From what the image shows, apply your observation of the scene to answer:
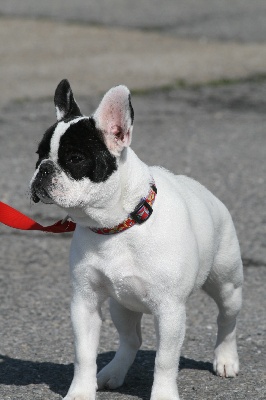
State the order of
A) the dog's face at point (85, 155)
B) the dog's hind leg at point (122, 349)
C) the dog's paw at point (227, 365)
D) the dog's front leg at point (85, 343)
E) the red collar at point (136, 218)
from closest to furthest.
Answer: the dog's face at point (85, 155), the red collar at point (136, 218), the dog's front leg at point (85, 343), the dog's hind leg at point (122, 349), the dog's paw at point (227, 365)

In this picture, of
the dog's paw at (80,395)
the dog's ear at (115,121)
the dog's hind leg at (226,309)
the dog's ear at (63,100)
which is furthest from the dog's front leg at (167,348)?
the dog's ear at (63,100)

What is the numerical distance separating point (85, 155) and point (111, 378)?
4.04ft

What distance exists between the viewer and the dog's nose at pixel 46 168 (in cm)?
410

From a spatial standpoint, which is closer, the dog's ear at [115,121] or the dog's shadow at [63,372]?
the dog's ear at [115,121]

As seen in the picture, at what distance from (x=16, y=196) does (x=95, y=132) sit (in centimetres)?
445

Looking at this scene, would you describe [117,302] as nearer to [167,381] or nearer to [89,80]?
[167,381]

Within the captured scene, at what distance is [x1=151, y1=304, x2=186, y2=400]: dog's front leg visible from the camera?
14.1 ft

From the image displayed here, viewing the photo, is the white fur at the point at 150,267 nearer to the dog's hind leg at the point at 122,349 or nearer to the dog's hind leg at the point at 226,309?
the dog's hind leg at the point at 122,349

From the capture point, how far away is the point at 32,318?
595 cm

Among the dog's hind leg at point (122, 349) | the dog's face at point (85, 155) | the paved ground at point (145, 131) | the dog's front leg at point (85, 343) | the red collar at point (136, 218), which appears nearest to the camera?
the dog's face at point (85, 155)

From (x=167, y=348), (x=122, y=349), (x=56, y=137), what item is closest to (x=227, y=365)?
(x=122, y=349)

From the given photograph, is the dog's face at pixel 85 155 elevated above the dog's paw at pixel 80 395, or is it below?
above

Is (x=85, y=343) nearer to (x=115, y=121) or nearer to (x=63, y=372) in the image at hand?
(x=63, y=372)

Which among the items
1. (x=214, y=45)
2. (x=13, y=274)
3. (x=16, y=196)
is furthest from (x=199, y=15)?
(x=13, y=274)
